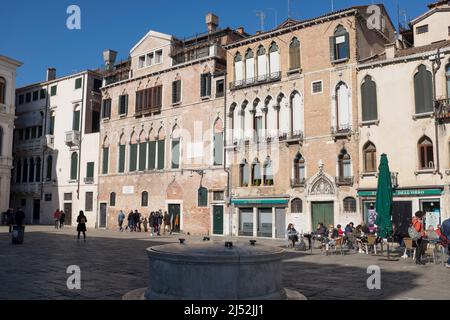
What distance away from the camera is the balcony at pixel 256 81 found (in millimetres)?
27125

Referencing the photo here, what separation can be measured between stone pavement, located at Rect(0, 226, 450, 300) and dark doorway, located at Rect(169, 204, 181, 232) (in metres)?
14.3

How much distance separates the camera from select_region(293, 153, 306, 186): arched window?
1003 inches

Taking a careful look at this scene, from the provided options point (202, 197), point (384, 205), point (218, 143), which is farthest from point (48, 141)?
point (384, 205)

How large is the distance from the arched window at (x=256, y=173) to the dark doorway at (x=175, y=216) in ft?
21.6

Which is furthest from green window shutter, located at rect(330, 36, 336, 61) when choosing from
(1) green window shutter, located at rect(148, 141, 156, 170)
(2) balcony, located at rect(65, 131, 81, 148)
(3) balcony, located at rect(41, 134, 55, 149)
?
(3) balcony, located at rect(41, 134, 55, 149)

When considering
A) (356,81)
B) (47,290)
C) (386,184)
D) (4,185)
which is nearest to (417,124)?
(356,81)

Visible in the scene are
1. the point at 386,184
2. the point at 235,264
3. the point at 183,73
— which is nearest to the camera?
the point at 235,264

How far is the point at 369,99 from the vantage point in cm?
2339

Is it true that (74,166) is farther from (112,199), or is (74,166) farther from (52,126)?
(112,199)

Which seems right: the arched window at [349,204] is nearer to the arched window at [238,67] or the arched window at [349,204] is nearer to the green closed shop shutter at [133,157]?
the arched window at [238,67]

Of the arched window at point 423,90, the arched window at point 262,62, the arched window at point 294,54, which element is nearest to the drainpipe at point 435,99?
the arched window at point 423,90
